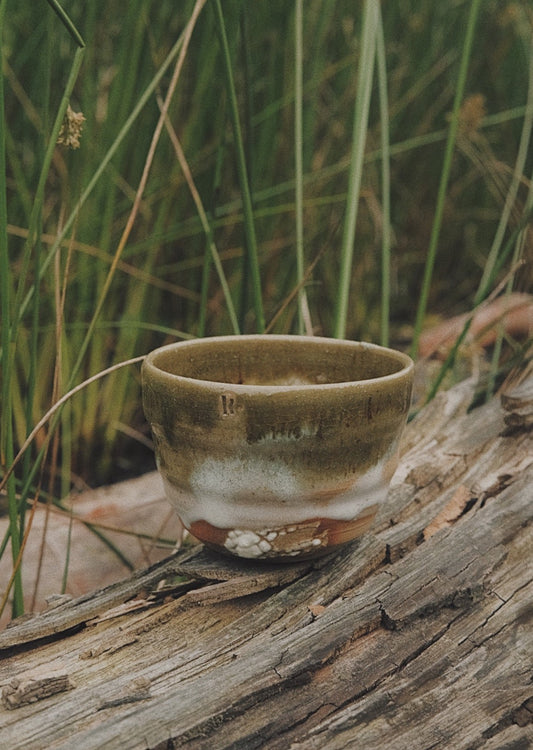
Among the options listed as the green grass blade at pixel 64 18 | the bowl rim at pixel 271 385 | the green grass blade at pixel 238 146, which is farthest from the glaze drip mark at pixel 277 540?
the green grass blade at pixel 64 18

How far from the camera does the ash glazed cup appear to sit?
511 millimetres

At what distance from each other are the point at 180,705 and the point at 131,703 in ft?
0.10

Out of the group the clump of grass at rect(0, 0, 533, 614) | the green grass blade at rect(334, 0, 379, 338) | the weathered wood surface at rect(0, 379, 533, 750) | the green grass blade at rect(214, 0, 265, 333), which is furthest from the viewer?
the clump of grass at rect(0, 0, 533, 614)

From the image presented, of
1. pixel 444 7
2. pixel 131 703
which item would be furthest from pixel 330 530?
pixel 444 7

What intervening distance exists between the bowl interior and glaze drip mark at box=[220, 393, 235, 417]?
0.13 metres

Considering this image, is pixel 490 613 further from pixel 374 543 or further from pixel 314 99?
pixel 314 99

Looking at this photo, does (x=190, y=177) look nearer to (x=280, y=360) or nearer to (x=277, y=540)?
(x=280, y=360)

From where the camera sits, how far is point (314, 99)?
1229mm

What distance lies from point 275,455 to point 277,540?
72mm

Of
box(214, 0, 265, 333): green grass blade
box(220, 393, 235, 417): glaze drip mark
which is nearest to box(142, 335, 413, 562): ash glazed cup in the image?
box(220, 393, 235, 417): glaze drip mark

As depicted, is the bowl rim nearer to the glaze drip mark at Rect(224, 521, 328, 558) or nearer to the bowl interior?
the bowl interior

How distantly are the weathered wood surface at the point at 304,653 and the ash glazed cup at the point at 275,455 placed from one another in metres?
0.04

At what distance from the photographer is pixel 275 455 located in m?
0.52

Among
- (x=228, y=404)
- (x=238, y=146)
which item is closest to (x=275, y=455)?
(x=228, y=404)
